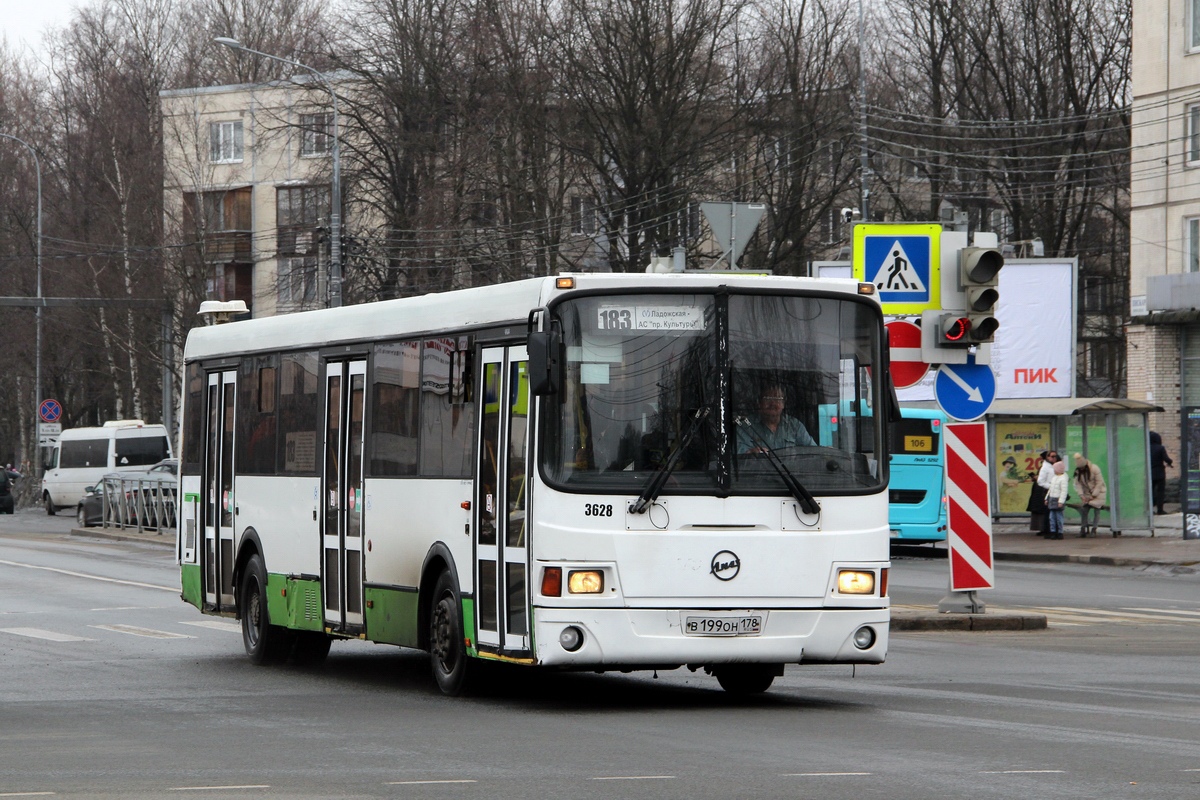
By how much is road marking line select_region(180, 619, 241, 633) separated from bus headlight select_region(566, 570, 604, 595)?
8455mm

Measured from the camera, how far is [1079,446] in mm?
35969

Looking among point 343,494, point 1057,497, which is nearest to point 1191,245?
point 1057,497

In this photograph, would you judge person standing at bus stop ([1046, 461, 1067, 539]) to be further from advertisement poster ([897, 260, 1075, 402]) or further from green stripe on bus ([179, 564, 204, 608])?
green stripe on bus ([179, 564, 204, 608])

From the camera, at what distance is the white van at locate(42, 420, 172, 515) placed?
179 ft

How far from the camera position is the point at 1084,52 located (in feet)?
191

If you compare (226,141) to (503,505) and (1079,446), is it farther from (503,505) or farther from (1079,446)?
(503,505)

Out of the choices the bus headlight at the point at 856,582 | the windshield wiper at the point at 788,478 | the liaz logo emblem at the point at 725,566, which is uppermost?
the windshield wiper at the point at 788,478

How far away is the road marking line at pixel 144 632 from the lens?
18375mm

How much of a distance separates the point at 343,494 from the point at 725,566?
3.65 meters

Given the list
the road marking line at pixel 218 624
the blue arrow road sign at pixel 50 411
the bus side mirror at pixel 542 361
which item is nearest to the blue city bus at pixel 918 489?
the road marking line at pixel 218 624

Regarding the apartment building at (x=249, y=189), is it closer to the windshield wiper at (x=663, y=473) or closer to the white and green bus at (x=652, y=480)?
the white and green bus at (x=652, y=480)

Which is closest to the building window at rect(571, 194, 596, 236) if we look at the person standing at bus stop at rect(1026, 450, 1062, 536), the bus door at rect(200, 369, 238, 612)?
the person standing at bus stop at rect(1026, 450, 1062, 536)

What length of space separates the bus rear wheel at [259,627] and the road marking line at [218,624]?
10.5 feet

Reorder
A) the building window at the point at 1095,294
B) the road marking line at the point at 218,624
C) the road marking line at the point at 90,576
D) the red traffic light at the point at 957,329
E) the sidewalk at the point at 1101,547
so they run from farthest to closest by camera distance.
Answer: the building window at the point at 1095,294 < the sidewalk at the point at 1101,547 < the road marking line at the point at 90,576 < the road marking line at the point at 218,624 < the red traffic light at the point at 957,329
